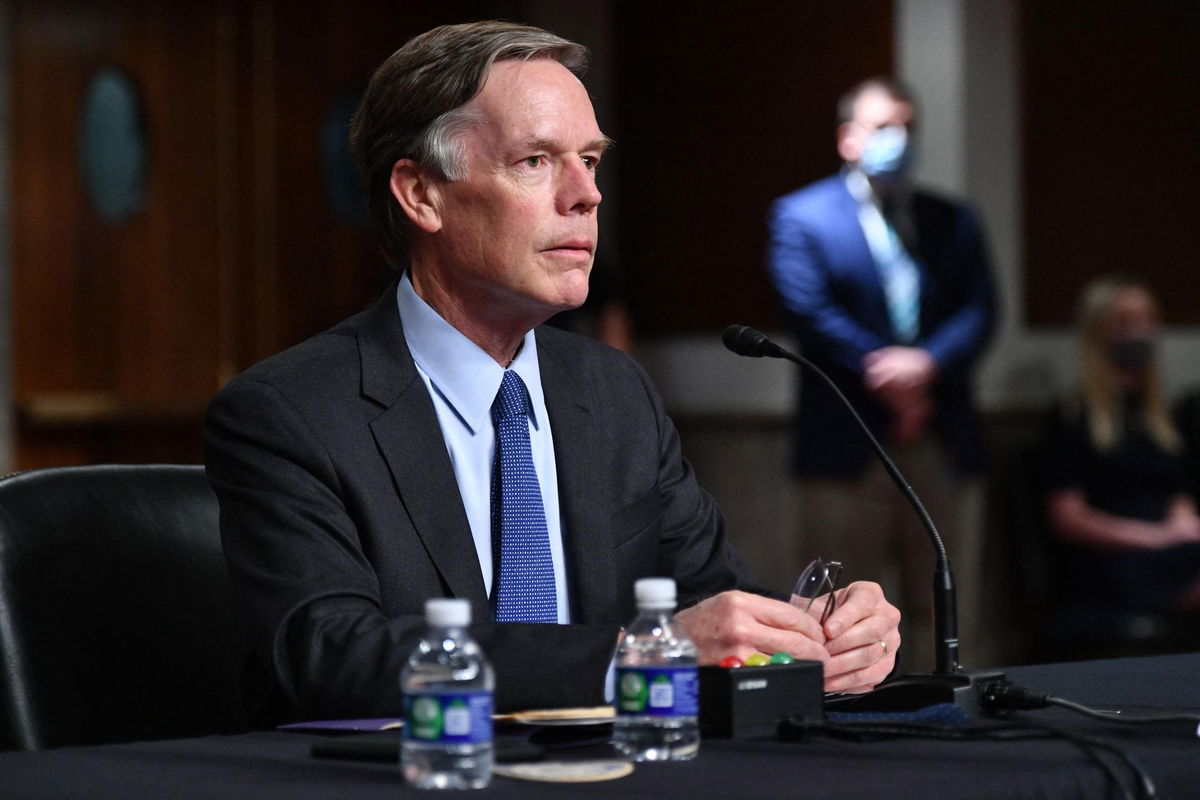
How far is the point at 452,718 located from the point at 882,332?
3.60 meters

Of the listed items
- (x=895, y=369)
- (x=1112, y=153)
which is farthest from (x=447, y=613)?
(x=1112, y=153)

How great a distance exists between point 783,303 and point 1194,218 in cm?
199

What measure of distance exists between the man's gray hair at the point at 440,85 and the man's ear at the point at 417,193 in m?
0.01

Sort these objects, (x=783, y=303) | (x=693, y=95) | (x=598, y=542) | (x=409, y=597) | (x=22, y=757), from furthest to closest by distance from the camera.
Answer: (x=693, y=95) → (x=783, y=303) → (x=598, y=542) → (x=409, y=597) → (x=22, y=757)

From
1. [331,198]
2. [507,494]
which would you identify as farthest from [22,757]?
[331,198]

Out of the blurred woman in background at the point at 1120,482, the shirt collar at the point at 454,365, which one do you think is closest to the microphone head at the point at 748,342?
the shirt collar at the point at 454,365

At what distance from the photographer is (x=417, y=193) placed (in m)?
2.13

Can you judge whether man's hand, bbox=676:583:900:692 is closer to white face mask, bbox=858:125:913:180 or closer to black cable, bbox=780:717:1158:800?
black cable, bbox=780:717:1158:800

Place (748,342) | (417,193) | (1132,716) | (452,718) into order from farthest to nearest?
1. (417,193)
2. (748,342)
3. (1132,716)
4. (452,718)

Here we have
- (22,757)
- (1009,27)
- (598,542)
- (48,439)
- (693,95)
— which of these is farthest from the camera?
(693,95)

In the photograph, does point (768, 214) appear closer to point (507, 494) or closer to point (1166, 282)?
point (1166, 282)

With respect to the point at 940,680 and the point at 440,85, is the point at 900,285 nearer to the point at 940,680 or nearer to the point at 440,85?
the point at 440,85

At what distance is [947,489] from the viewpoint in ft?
15.6

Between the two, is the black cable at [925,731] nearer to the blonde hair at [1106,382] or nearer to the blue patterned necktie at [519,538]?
the blue patterned necktie at [519,538]
